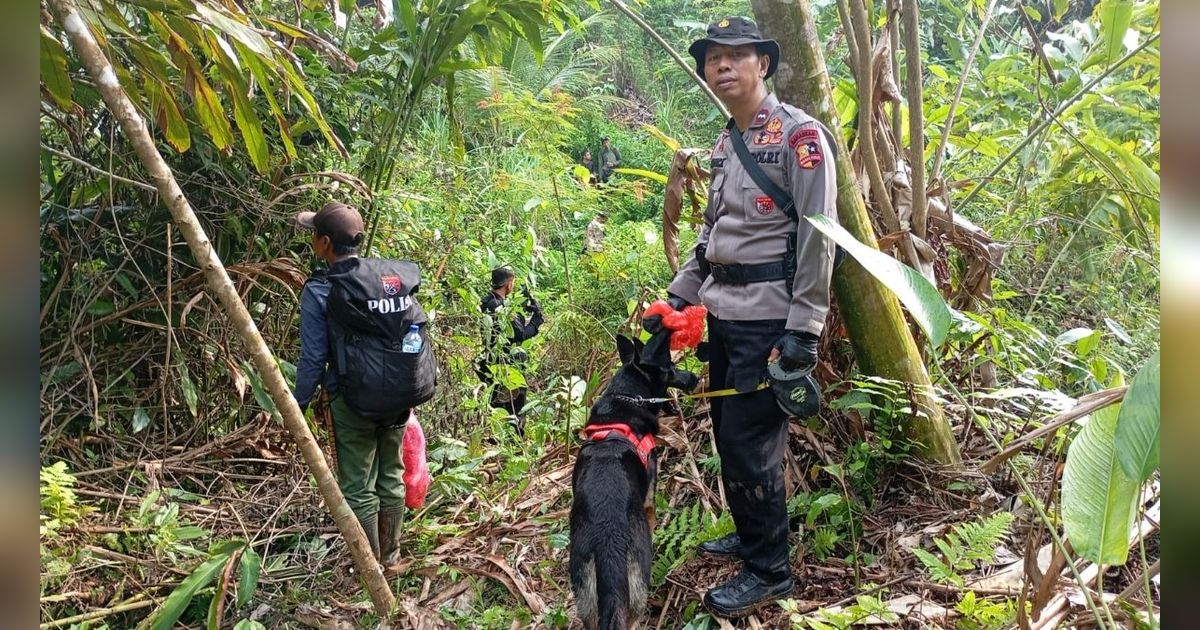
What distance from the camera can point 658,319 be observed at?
3.00m

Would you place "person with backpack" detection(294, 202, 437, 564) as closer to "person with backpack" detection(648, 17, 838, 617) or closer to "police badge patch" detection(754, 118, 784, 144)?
"person with backpack" detection(648, 17, 838, 617)

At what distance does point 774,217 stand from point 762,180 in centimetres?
14

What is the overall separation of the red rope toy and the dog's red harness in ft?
1.42

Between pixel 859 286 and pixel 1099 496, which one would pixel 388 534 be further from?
pixel 1099 496

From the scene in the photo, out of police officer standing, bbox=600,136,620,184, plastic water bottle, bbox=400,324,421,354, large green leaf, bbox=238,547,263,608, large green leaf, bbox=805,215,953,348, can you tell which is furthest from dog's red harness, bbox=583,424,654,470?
police officer standing, bbox=600,136,620,184

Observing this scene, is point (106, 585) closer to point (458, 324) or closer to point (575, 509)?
point (575, 509)

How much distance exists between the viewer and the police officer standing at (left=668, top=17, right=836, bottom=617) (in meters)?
2.50

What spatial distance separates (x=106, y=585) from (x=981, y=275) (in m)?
4.10

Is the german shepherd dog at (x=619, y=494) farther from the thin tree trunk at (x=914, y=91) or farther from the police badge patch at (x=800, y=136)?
the thin tree trunk at (x=914, y=91)

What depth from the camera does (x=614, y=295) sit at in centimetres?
604

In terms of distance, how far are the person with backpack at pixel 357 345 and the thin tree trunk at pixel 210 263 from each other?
647mm

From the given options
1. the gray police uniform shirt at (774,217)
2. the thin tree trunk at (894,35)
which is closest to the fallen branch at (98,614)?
the gray police uniform shirt at (774,217)
